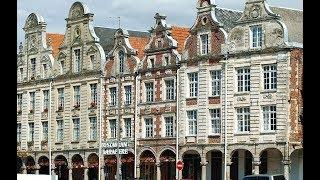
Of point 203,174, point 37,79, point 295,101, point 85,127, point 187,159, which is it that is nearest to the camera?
point 295,101

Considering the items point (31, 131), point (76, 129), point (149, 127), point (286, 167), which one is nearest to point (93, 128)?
point (76, 129)

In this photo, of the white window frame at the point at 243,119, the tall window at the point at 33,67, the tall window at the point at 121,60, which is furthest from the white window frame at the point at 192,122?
the tall window at the point at 33,67

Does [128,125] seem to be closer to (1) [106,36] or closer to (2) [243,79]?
(1) [106,36]

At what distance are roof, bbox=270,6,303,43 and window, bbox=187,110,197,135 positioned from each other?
7.16m

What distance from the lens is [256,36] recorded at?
42562 millimetres

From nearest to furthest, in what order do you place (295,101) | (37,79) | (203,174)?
(295,101)
(203,174)
(37,79)

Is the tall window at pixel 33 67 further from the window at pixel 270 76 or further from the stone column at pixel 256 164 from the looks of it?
the stone column at pixel 256 164

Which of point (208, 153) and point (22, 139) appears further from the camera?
point (22, 139)

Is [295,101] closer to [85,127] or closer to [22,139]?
[85,127]

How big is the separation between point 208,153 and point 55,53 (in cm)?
1769

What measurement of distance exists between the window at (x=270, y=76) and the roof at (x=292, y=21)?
1.72 metres

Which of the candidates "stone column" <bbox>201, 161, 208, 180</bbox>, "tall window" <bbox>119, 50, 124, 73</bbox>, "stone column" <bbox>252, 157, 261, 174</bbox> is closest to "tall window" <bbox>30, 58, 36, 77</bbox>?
"tall window" <bbox>119, 50, 124, 73</bbox>
